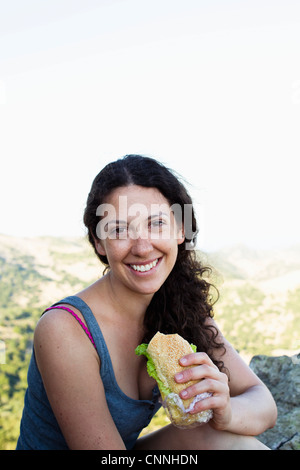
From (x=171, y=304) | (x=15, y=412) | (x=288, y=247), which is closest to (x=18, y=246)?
(x=15, y=412)

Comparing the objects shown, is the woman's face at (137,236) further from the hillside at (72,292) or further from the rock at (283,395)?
the hillside at (72,292)

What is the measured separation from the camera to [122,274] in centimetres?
272

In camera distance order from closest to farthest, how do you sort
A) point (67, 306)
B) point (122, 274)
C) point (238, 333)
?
point (67, 306)
point (122, 274)
point (238, 333)

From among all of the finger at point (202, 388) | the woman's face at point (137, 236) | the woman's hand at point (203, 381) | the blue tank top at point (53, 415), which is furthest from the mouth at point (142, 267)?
the finger at point (202, 388)

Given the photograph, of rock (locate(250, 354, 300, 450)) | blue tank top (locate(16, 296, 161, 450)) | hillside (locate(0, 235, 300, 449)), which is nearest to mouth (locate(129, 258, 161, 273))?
blue tank top (locate(16, 296, 161, 450))

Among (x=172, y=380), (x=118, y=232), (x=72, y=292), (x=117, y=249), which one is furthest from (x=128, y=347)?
(x=72, y=292)

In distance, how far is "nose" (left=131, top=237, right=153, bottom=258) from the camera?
258 cm

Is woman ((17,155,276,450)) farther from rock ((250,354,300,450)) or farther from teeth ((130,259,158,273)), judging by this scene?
rock ((250,354,300,450))

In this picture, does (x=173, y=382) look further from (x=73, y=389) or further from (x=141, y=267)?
(x=141, y=267)

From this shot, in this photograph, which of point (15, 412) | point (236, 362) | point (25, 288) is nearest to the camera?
point (236, 362)

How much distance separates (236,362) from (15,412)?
1886 centimetres

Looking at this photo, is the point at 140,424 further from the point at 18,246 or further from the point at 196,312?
the point at 18,246

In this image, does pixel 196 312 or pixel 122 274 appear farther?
pixel 196 312

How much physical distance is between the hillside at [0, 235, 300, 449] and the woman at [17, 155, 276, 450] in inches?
502
